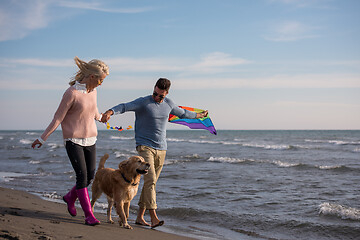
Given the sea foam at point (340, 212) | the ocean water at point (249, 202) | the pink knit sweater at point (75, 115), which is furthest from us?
the sea foam at point (340, 212)

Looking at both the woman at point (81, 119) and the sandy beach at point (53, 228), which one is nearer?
the sandy beach at point (53, 228)

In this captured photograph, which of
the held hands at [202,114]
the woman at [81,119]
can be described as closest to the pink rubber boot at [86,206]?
the woman at [81,119]

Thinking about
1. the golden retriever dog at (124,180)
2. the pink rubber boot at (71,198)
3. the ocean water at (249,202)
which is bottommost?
the ocean water at (249,202)

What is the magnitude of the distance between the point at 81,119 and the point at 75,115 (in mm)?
86

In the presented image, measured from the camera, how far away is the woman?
173 inches

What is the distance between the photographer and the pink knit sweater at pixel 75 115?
4.39 m

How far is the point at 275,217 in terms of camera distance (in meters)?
6.79

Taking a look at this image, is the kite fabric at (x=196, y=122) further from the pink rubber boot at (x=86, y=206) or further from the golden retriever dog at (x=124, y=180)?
the pink rubber boot at (x=86, y=206)

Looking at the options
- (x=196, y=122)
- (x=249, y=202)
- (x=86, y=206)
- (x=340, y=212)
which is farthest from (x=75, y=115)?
(x=340, y=212)

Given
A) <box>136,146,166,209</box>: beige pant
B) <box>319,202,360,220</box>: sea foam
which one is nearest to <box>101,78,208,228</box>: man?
<box>136,146,166,209</box>: beige pant

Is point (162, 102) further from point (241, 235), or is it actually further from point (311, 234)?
point (311, 234)

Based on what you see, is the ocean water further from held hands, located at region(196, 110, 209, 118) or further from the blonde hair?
the blonde hair

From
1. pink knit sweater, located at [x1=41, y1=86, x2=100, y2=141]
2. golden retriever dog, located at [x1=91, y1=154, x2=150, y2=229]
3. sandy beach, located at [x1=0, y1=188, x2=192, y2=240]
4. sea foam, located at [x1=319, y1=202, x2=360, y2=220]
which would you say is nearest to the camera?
sandy beach, located at [x1=0, y1=188, x2=192, y2=240]

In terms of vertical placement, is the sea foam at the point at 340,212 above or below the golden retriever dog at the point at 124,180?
below
